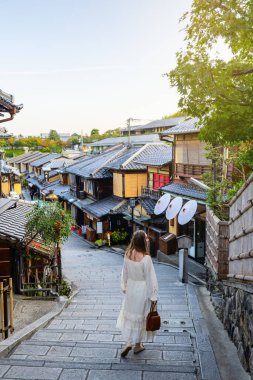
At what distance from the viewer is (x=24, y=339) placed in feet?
22.0

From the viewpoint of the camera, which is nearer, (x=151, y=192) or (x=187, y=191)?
(x=187, y=191)

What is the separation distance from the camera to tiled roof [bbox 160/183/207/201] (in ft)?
57.9

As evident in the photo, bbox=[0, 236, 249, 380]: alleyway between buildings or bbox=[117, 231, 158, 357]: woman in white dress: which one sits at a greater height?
bbox=[117, 231, 158, 357]: woman in white dress

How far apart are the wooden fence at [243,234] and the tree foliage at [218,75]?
3.18ft

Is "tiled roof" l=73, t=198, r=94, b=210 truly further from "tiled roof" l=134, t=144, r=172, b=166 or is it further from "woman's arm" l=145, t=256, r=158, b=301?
"woman's arm" l=145, t=256, r=158, b=301

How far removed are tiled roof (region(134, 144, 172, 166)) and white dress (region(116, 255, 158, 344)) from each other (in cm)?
1944

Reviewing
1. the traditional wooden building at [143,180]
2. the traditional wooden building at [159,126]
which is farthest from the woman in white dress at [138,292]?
the traditional wooden building at [159,126]

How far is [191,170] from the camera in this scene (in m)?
20.7

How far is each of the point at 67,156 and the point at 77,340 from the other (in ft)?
175

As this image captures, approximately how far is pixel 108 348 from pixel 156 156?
2316cm

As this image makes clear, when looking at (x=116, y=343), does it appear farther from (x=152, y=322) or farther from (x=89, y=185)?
(x=89, y=185)

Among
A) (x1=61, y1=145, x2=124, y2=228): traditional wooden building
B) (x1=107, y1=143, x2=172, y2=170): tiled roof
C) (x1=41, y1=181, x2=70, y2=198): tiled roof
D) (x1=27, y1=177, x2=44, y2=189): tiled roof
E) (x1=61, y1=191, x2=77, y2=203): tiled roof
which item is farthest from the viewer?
(x1=27, y1=177, x2=44, y2=189): tiled roof

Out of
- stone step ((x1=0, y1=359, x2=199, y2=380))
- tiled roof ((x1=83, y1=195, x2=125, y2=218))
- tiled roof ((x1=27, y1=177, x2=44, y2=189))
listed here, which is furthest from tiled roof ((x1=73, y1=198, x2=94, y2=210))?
stone step ((x1=0, y1=359, x2=199, y2=380))

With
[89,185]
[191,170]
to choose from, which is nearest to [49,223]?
[191,170]
